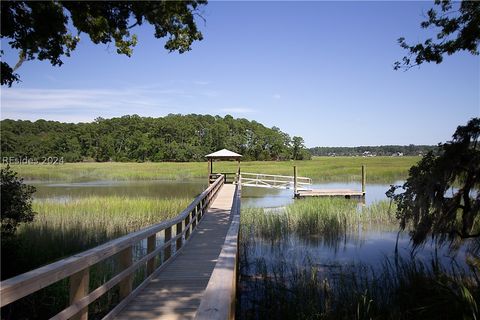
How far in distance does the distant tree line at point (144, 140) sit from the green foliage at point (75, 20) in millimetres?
77108

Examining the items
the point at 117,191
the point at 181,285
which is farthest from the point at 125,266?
the point at 117,191

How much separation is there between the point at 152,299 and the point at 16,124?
102882mm

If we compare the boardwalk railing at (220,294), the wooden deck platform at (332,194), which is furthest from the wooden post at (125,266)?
the wooden deck platform at (332,194)

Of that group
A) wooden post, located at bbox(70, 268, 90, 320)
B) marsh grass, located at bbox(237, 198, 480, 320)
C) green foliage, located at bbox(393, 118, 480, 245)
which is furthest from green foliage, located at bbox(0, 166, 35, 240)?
green foliage, located at bbox(393, 118, 480, 245)

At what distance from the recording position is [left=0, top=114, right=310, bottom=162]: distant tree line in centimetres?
8812

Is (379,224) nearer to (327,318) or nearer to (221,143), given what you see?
(327,318)

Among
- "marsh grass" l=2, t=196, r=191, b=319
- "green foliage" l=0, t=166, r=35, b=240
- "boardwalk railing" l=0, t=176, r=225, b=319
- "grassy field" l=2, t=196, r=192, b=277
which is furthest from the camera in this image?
"grassy field" l=2, t=196, r=192, b=277

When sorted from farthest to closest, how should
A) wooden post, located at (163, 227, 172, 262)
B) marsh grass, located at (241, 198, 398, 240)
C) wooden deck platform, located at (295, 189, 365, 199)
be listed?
1. wooden deck platform, located at (295, 189, 365, 199)
2. marsh grass, located at (241, 198, 398, 240)
3. wooden post, located at (163, 227, 172, 262)

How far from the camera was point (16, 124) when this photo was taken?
305ft

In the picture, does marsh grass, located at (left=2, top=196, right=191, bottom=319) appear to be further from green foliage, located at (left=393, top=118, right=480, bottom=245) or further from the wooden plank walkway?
green foliage, located at (left=393, top=118, right=480, bottom=245)

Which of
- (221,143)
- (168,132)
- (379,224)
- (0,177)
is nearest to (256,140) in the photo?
(221,143)

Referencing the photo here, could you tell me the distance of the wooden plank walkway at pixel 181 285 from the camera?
4312 mm

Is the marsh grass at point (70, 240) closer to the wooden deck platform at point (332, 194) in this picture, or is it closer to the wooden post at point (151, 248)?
the wooden post at point (151, 248)

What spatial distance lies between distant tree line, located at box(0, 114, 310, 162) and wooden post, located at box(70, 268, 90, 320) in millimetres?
81582
